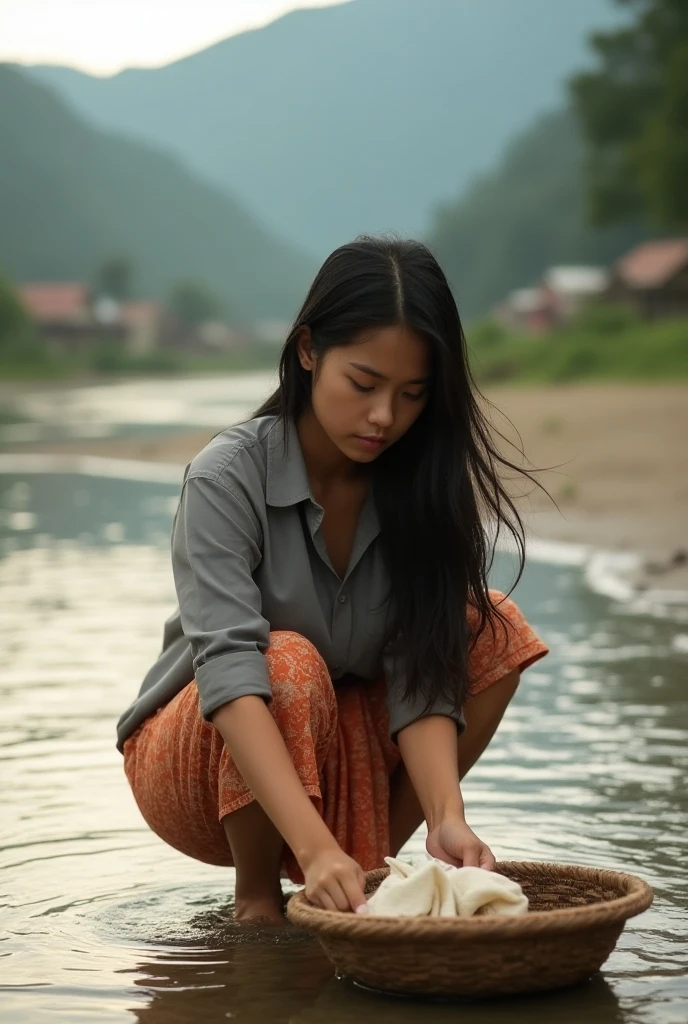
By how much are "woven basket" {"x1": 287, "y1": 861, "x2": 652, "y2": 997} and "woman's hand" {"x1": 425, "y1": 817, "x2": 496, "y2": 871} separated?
25cm

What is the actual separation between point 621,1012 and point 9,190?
422 ft

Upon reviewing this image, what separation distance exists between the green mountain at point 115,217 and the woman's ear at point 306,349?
121910 mm

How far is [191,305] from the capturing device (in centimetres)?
11044

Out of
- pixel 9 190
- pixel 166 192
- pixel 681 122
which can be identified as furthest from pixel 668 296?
pixel 166 192

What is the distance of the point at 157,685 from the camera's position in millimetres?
2732

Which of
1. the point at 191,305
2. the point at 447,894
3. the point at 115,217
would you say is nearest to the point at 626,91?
the point at 447,894

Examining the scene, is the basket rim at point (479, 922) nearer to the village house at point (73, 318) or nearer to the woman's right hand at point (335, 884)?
the woman's right hand at point (335, 884)

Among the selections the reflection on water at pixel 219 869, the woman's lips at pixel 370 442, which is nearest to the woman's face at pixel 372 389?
the woman's lips at pixel 370 442

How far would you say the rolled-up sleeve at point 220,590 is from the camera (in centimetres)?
235

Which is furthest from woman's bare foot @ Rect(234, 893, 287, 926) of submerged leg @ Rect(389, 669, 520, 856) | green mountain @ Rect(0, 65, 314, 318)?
green mountain @ Rect(0, 65, 314, 318)

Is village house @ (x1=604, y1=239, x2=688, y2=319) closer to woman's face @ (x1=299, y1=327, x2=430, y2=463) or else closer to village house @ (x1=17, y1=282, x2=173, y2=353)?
village house @ (x1=17, y1=282, x2=173, y2=353)

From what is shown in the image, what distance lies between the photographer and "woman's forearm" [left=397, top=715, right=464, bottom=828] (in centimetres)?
254

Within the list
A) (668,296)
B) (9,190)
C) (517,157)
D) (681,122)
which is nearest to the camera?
(681,122)

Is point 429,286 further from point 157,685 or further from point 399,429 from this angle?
point 157,685
